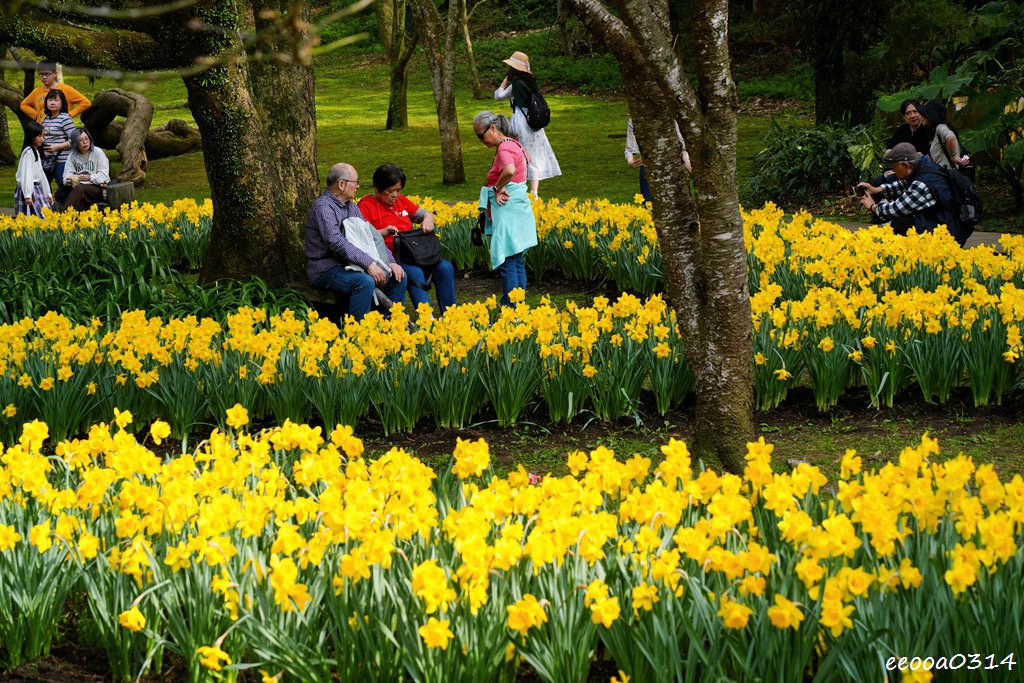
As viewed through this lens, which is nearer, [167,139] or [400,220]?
[400,220]

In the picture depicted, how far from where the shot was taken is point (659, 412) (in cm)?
582

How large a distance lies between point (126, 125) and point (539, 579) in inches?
679

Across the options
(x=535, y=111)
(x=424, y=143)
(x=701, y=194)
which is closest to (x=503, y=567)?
(x=701, y=194)

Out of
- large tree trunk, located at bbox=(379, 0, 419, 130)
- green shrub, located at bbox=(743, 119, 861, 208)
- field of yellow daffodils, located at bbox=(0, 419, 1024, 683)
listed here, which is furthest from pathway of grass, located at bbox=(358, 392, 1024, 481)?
large tree trunk, located at bbox=(379, 0, 419, 130)

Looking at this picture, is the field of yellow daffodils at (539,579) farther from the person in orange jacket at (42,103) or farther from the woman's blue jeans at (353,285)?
the person in orange jacket at (42,103)

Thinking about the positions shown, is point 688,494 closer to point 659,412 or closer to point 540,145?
point 659,412

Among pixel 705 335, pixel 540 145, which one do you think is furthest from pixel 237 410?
pixel 540 145

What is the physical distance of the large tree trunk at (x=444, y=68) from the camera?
48.9 ft

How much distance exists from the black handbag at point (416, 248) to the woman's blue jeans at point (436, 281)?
0.07 m

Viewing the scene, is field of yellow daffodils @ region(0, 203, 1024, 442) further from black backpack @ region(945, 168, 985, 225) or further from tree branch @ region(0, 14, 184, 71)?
black backpack @ region(945, 168, 985, 225)

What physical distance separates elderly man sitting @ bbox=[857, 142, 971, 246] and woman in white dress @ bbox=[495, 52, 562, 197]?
11.4 ft

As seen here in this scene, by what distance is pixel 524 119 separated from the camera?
36.3 feet

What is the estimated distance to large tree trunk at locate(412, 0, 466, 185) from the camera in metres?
14.9

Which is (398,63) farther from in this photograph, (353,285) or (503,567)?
(503,567)
